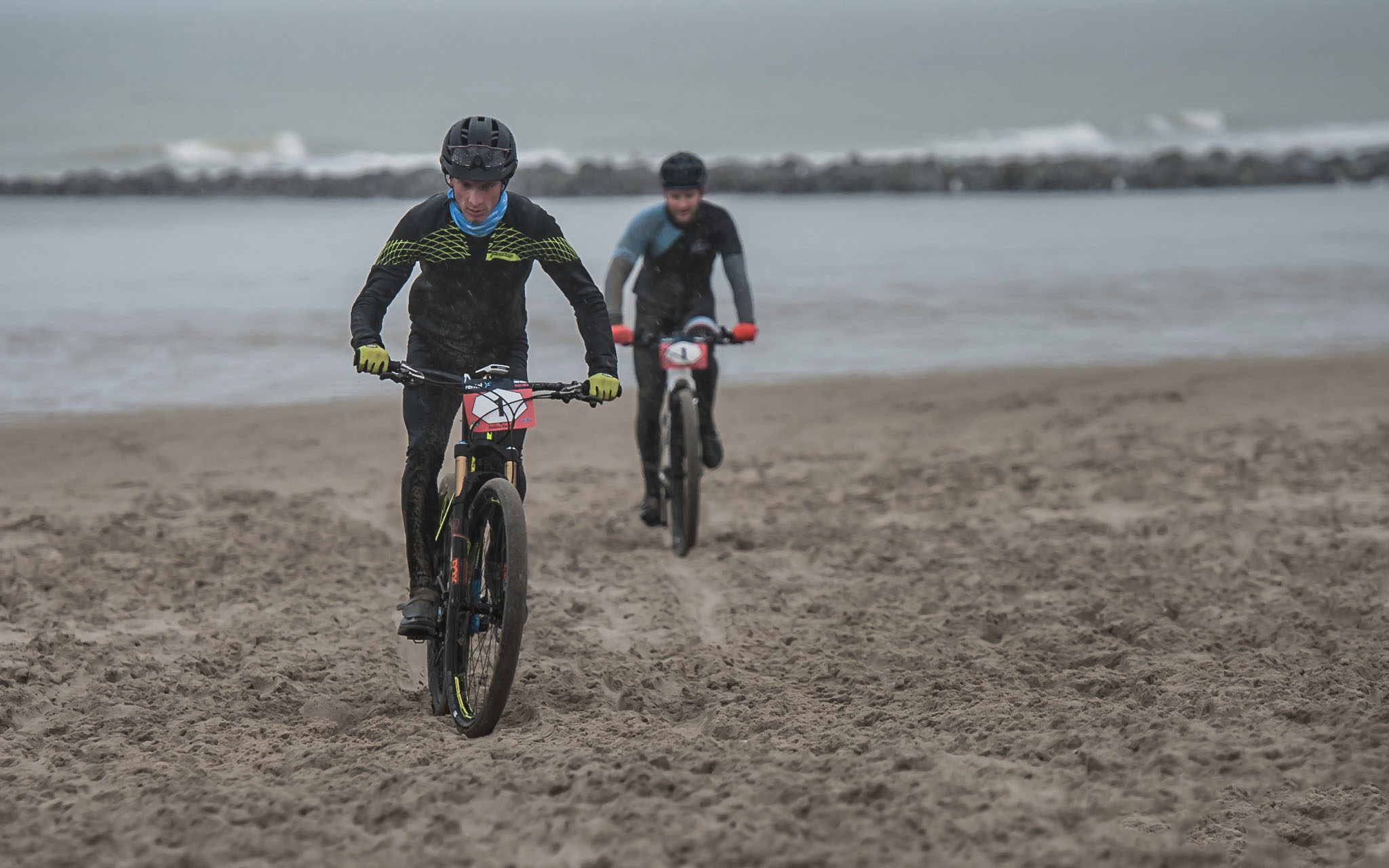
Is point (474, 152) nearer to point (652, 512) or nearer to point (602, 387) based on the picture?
point (602, 387)

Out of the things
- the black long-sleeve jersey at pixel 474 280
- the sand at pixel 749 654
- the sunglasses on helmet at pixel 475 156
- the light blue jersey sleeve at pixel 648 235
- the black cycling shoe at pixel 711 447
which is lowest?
the sand at pixel 749 654

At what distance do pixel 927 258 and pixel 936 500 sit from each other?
54.9 ft

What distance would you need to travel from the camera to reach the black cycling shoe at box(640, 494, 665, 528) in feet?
25.0

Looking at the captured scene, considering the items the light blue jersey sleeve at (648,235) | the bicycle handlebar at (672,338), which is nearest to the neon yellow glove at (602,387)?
the bicycle handlebar at (672,338)

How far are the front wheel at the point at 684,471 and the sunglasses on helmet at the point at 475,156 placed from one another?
2.83 m

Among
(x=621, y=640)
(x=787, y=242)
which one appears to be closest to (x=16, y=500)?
(x=621, y=640)

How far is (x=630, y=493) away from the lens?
8469 mm

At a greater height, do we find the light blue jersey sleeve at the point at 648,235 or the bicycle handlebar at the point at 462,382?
the light blue jersey sleeve at the point at 648,235

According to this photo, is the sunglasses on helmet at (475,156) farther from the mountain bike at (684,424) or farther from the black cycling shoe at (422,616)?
the mountain bike at (684,424)

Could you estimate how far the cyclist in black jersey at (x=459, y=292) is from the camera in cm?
444

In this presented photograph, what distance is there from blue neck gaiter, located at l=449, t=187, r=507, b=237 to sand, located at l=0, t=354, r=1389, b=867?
65.3 inches

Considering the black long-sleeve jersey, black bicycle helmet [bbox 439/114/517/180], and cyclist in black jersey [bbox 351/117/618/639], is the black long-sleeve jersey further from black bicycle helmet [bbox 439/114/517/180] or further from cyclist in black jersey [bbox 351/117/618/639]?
black bicycle helmet [bbox 439/114/517/180]

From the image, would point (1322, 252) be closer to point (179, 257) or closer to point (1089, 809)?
point (179, 257)

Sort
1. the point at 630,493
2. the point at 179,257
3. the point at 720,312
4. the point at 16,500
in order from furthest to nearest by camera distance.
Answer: the point at 179,257
the point at 720,312
the point at 630,493
the point at 16,500
